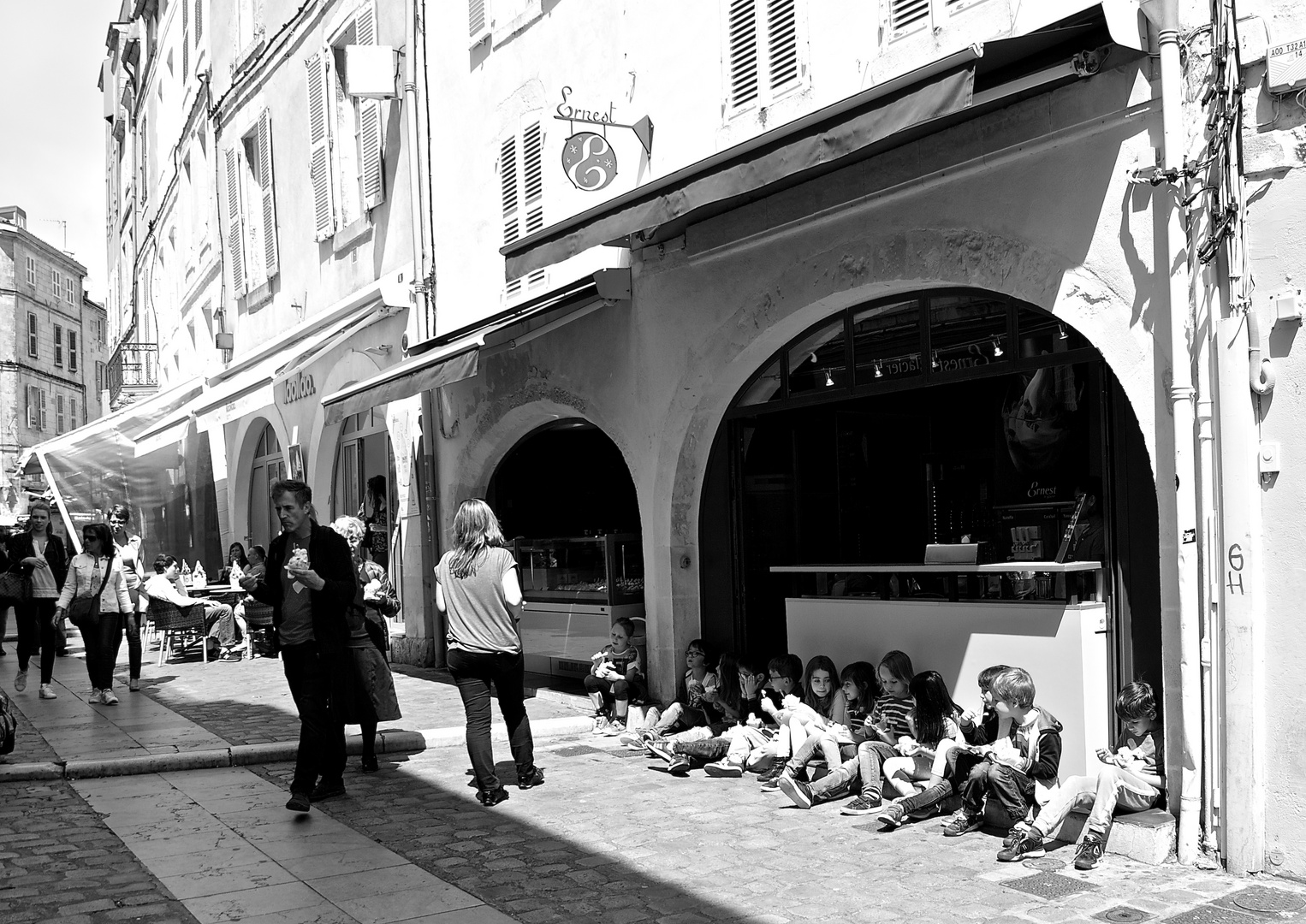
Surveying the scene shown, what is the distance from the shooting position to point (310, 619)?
280 inches

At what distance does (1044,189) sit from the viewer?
648 centimetres

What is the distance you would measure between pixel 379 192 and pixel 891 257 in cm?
886

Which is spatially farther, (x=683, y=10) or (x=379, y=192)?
(x=379, y=192)

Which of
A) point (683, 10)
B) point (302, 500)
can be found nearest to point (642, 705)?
point (302, 500)

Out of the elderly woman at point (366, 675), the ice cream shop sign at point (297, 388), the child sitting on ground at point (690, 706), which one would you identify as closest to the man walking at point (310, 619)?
the elderly woman at point (366, 675)

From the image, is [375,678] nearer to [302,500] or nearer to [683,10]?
[302,500]

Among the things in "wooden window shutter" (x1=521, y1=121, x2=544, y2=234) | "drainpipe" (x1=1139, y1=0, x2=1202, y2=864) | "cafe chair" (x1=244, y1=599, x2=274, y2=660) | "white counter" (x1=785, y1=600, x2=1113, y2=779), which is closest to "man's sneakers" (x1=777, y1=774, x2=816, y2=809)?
"white counter" (x1=785, y1=600, x2=1113, y2=779)

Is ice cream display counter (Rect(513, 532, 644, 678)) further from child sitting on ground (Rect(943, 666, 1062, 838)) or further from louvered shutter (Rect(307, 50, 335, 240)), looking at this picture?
louvered shutter (Rect(307, 50, 335, 240))

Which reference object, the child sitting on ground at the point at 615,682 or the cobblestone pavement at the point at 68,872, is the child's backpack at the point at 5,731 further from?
the child sitting on ground at the point at 615,682

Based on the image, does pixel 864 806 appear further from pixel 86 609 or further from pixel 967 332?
pixel 86 609

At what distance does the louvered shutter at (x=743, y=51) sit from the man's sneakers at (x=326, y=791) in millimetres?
5154

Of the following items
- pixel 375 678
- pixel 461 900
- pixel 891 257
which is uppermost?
pixel 891 257

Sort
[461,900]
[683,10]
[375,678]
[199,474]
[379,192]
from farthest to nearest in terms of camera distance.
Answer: [199,474] < [379,192] < [683,10] < [375,678] < [461,900]

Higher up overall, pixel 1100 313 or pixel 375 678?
pixel 1100 313
